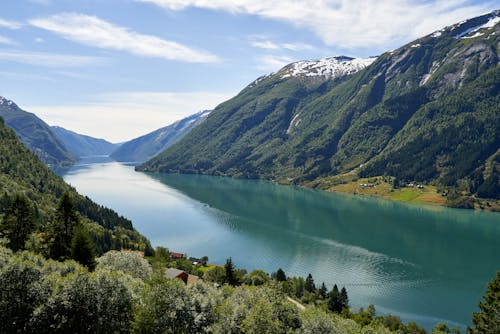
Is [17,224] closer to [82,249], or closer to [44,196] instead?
[82,249]

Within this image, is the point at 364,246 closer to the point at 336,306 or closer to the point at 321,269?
the point at 321,269

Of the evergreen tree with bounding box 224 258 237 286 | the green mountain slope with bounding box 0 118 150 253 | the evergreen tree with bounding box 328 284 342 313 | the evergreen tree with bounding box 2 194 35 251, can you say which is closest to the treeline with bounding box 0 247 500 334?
the evergreen tree with bounding box 2 194 35 251

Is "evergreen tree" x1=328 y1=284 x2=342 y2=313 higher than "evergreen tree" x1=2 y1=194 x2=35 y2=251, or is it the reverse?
"evergreen tree" x1=2 y1=194 x2=35 y2=251

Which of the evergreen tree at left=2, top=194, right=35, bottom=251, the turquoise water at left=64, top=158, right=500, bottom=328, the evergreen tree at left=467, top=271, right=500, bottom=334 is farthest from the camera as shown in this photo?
the turquoise water at left=64, top=158, right=500, bottom=328

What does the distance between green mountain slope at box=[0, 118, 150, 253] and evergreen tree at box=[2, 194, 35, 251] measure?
38.0m

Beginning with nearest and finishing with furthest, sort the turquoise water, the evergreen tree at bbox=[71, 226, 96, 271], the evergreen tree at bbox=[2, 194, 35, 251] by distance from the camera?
1. the evergreen tree at bbox=[71, 226, 96, 271]
2. the evergreen tree at bbox=[2, 194, 35, 251]
3. the turquoise water

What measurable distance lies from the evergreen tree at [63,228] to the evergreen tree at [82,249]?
5160 mm

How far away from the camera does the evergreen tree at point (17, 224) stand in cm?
6105

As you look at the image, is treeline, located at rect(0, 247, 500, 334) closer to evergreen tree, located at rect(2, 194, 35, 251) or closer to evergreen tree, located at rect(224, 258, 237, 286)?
evergreen tree, located at rect(2, 194, 35, 251)

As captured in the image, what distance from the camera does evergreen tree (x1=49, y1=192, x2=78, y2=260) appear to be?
201ft

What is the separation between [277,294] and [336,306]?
5276cm

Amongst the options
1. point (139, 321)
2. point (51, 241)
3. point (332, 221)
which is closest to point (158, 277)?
point (139, 321)

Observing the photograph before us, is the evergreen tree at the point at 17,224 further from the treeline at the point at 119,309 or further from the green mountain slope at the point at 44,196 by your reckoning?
the green mountain slope at the point at 44,196

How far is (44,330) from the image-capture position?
33.7m
